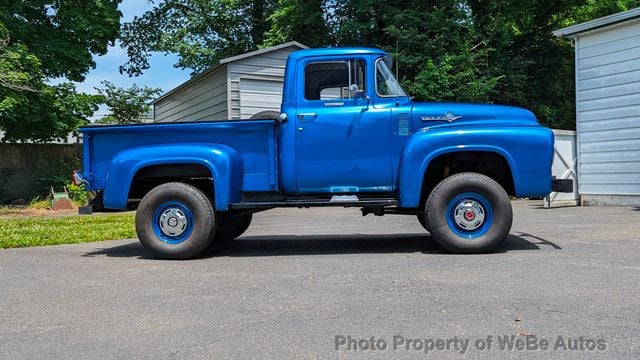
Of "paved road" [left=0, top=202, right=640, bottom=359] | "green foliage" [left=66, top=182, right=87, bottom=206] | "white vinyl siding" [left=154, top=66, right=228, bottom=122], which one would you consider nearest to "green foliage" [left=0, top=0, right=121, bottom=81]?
"white vinyl siding" [left=154, top=66, right=228, bottom=122]

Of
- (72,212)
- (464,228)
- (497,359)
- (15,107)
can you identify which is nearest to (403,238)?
(464,228)

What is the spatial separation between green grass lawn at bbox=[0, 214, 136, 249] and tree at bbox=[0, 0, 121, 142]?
5.44 metres

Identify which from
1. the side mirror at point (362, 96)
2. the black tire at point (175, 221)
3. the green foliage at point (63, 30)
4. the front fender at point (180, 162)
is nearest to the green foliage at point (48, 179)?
the green foliage at point (63, 30)

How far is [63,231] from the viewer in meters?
9.84

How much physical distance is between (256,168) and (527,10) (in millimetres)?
18513

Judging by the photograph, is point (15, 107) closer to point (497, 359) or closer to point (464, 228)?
point (464, 228)

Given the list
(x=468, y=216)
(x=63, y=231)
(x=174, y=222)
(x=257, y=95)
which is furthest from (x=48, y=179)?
(x=468, y=216)

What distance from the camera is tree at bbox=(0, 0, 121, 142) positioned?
1541cm

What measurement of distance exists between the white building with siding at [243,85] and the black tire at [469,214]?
28.8ft

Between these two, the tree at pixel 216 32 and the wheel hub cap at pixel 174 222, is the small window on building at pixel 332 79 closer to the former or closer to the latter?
the wheel hub cap at pixel 174 222

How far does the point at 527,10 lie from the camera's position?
21688 millimetres

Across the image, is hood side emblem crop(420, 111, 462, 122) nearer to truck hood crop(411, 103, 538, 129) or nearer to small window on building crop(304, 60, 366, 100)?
truck hood crop(411, 103, 538, 129)

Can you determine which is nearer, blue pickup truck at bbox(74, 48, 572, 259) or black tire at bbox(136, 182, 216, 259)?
blue pickup truck at bbox(74, 48, 572, 259)

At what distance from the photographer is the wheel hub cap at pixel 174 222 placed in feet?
22.0
